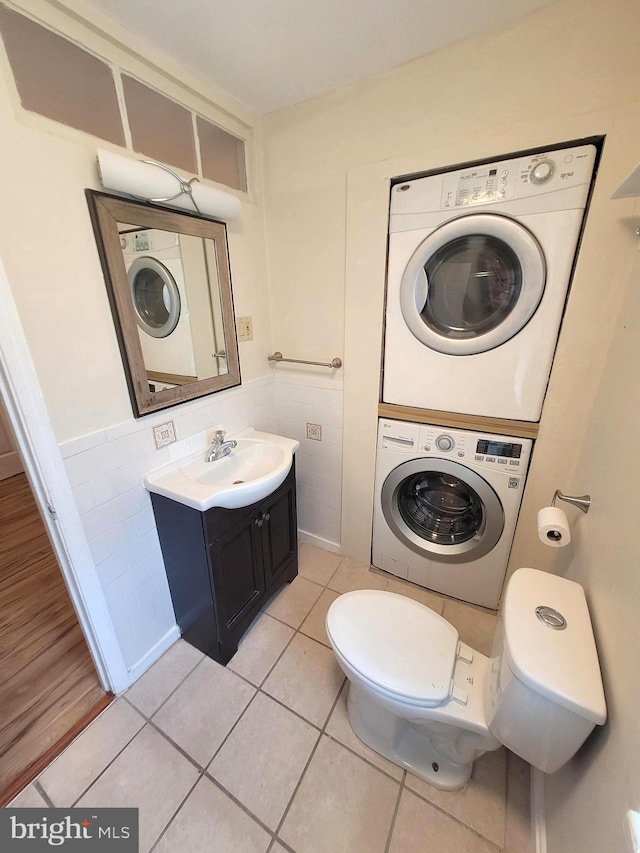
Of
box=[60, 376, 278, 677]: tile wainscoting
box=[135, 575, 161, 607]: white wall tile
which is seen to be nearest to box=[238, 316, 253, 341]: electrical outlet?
box=[60, 376, 278, 677]: tile wainscoting

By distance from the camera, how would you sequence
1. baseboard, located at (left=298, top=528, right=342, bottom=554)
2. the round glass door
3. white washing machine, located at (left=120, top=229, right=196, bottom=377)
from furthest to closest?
baseboard, located at (left=298, top=528, right=342, bottom=554)
the round glass door
white washing machine, located at (left=120, top=229, right=196, bottom=377)

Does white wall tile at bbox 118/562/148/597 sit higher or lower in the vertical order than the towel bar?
lower

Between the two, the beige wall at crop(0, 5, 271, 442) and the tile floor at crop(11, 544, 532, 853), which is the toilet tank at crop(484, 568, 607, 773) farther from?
the beige wall at crop(0, 5, 271, 442)

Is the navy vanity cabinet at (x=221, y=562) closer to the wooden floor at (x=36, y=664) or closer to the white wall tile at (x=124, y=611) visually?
the white wall tile at (x=124, y=611)

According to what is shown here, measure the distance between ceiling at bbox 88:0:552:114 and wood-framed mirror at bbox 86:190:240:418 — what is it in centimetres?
50

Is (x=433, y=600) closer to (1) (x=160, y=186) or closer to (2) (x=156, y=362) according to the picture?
(2) (x=156, y=362)

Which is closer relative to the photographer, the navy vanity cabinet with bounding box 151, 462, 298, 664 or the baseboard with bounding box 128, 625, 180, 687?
the navy vanity cabinet with bounding box 151, 462, 298, 664

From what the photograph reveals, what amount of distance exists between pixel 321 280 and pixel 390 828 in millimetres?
2022

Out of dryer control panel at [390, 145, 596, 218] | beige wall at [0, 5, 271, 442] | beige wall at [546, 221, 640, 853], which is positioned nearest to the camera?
beige wall at [546, 221, 640, 853]

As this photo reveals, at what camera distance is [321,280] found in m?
1.59

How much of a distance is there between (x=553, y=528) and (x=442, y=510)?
2.31 ft

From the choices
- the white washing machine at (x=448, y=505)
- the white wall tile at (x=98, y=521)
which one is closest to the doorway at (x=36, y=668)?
the white wall tile at (x=98, y=521)

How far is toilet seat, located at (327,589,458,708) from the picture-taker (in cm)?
94

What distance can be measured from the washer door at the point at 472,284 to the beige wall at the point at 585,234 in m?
0.15
